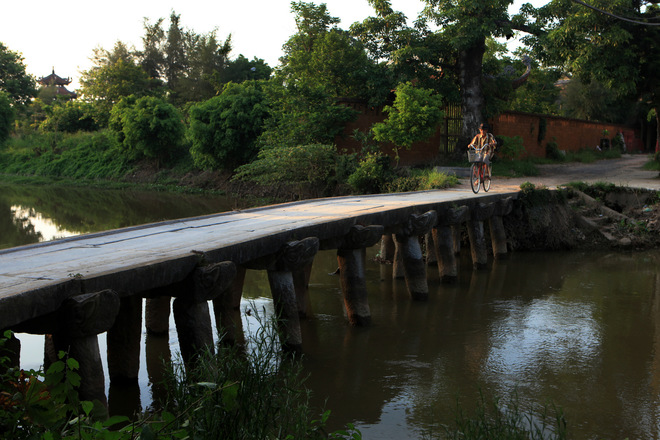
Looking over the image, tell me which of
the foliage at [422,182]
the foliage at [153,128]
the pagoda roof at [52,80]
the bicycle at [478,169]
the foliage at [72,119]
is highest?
the pagoda roof at [52,80]

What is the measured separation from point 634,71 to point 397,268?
10.7 m

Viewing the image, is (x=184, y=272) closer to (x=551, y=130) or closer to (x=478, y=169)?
(x=478, y=169)

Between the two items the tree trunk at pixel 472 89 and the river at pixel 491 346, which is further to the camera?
the tree trunk at pixel 472 89

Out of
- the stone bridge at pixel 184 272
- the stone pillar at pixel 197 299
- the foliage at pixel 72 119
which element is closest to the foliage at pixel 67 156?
the foliage at pixel 72 119

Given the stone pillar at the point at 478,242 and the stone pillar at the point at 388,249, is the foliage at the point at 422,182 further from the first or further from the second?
the stone pillar at the point at 478,242

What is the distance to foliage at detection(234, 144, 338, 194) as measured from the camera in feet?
68.5

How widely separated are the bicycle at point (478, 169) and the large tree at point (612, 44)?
21.3 ft

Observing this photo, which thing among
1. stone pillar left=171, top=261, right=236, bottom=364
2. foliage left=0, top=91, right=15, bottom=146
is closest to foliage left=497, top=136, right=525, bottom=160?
stone pillar left=171, top=261, right=236, bottom=364

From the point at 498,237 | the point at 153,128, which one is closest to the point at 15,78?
the point at 153,128

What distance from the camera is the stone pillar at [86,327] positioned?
432 centimetres

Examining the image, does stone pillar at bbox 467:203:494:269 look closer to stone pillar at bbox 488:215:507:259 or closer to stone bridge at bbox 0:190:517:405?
stone pillar at bbox 488:215:507:259

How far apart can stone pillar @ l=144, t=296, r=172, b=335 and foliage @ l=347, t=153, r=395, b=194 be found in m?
11.6

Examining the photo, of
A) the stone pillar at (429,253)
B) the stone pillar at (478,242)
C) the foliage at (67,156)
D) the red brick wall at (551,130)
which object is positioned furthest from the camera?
the foliage at (67,156)

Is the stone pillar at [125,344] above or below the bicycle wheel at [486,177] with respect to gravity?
below
